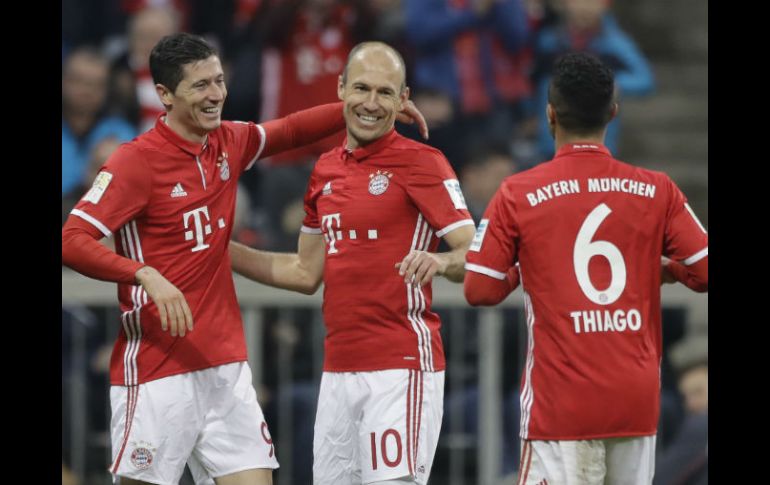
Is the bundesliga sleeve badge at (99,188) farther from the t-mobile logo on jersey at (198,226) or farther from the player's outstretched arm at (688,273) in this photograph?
the player's outstretched arm at (688,273)

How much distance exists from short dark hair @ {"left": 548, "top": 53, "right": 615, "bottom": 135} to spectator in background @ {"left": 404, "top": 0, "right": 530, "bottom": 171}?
5553 mm

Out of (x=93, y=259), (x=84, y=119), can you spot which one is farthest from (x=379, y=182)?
(x=84, y=119)

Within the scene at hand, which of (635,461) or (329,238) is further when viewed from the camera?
(329,238)

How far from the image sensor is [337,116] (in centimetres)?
679

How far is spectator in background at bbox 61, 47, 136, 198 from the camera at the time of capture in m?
10.9

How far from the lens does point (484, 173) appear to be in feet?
34.0

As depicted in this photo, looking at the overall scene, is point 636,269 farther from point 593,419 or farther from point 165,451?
point 165,451

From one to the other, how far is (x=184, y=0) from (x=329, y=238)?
5.64 meters

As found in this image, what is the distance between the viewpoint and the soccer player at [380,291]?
616 centimetres

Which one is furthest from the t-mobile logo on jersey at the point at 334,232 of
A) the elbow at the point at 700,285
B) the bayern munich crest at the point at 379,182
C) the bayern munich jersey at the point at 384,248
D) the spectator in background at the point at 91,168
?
the spectator in background at the point at 91,168

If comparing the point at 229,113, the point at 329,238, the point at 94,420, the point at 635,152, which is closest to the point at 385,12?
the point at 229,113

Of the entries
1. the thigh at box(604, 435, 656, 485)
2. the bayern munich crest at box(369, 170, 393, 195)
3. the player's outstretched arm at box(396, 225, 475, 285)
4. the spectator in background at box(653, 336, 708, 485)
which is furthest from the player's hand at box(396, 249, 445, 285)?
the spectator in background at box(653, 336, 708, 485)

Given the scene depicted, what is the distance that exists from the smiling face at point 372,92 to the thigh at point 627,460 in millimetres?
1807

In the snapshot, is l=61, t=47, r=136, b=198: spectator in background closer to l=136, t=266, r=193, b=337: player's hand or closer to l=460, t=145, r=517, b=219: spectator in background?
l=460, t=145, r=517, b=219: spectator in background
